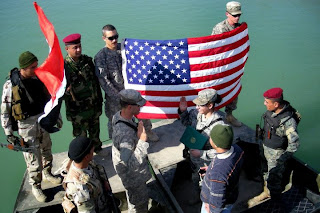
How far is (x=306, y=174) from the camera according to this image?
3.88m

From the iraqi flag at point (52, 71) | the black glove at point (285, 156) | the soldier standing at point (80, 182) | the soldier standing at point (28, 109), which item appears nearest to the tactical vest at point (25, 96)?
the soldier standing at point (28, 109)

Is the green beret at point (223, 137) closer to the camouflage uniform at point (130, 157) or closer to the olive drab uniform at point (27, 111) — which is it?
the camouflage uniform at point (130, 157)

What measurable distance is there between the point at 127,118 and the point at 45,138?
1617mm

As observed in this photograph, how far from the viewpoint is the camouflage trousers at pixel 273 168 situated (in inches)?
148

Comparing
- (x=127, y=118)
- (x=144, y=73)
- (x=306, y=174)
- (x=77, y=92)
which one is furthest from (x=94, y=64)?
(x=306, y=174)

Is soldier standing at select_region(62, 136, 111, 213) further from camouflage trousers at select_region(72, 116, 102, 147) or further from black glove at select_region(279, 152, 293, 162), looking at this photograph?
black glove at select_region(279, 152, 293, 162)

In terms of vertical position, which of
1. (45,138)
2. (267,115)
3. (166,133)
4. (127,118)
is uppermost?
(127,118)

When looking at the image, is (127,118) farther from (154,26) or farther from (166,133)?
(154,26)

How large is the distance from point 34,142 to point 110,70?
152 cm

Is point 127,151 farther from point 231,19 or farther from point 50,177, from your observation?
point 231,19

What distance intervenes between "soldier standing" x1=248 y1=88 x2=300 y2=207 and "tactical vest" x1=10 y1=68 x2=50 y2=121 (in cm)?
290

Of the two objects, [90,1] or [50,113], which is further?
[90,1]

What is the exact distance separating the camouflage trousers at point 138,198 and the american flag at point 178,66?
1424 mm

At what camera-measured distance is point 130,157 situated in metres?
3.04
